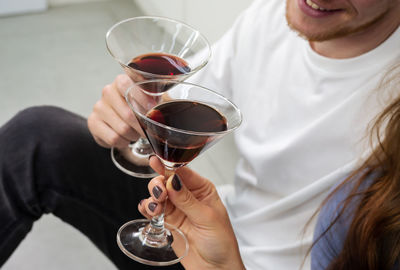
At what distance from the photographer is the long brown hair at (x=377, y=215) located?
0.79 metres

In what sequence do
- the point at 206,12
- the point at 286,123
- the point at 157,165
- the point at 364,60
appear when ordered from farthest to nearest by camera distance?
the point at 206,12 < the point at 286,123 < the point at 364,60 < the point at 157,165

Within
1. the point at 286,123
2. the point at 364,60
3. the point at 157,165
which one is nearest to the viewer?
the point at 157,165

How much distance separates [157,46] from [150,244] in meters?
0.41

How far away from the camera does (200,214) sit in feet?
2.57

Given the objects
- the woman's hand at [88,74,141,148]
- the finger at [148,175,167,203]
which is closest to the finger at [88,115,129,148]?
the woman's hand at [88,74,141,148]

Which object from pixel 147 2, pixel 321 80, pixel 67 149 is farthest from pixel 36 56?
pixel 321 80

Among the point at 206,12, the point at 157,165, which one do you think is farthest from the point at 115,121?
the point at 206,12

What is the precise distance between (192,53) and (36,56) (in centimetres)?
147

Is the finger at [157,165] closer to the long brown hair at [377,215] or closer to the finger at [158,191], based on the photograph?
the finger at [158,191]

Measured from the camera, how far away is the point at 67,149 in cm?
110

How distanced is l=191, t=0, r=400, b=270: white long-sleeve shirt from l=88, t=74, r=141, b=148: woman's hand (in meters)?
0.27

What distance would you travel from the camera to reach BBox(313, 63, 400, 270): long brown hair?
79cm

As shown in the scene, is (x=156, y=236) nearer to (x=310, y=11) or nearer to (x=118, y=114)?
(x=118, y=114)

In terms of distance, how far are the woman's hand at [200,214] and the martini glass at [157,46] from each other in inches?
8.2
